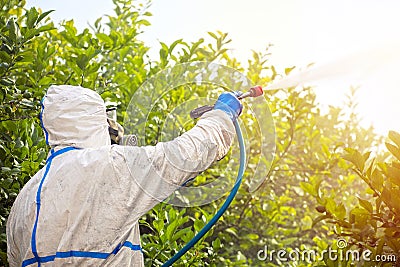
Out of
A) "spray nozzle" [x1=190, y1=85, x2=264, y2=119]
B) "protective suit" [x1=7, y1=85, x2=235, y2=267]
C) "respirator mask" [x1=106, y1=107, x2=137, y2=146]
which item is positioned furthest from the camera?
"respirator mask" [x1=106, y1=107, x2=137, y2=146]

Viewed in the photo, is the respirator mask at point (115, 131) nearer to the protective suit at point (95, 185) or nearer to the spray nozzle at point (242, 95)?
the protective suit at point (95, 185)

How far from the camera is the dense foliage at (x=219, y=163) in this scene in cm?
210

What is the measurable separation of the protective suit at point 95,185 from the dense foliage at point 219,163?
0.39 meters

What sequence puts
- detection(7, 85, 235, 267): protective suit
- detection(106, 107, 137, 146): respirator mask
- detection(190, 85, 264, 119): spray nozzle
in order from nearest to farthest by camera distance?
detection(7, 85, 235, 267): protective suit
detection(190, 85, 264, 119): spray nozzle
detection(106, 107, 137, 146): respirator mask

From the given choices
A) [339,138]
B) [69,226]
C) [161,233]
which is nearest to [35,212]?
[69,226]

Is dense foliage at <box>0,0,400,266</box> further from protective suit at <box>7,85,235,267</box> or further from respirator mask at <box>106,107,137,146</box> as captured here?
protective suit at <box>7,85,235,267</box>

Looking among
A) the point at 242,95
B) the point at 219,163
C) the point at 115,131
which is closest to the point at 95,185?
the point at 115,131

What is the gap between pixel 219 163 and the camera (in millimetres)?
3078

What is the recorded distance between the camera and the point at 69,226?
1.83 m

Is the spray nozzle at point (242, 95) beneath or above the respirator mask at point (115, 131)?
above

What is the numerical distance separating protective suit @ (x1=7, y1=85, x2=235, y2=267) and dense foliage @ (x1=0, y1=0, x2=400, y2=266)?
389 millimetres

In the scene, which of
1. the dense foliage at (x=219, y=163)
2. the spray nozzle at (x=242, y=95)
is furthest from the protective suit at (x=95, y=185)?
the dense foliage at (x=219, y=163)

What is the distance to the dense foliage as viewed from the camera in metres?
2.10

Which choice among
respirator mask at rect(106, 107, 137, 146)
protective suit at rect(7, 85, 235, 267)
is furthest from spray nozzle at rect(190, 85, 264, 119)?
respirator mask at rect(106, 107, 137, 146)
